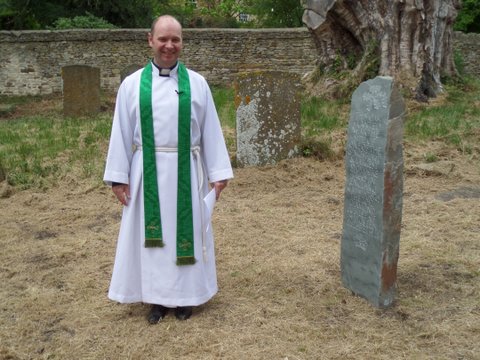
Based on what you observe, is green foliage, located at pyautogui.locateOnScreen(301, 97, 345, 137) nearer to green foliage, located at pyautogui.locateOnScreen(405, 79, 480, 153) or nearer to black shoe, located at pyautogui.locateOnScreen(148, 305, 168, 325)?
green foliage, located at pyautogui.locateOnScreen(405, 79, 480, 153)

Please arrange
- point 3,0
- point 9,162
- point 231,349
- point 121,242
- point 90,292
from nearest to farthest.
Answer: point 231,349
point 121,242
point 90,292
point 9,162
point 3,0

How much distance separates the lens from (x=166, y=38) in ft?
11.6

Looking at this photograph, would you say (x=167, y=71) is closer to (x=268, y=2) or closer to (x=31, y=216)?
(x=31, y=216)

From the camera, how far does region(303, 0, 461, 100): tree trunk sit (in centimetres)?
1055

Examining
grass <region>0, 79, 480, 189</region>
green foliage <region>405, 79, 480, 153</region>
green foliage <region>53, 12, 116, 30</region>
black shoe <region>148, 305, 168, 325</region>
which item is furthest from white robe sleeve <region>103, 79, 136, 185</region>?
green foliage <region>53, 12, 116, 30</region>

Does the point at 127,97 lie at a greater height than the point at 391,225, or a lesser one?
greater

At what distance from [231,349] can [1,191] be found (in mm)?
4659

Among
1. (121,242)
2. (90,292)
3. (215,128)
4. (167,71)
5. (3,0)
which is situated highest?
(3,0)

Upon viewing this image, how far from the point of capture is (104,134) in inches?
382

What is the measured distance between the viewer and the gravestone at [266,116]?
753 cm

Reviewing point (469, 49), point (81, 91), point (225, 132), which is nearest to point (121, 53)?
point (81, 91)

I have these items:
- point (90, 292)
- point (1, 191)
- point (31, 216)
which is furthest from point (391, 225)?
point (1, 191)

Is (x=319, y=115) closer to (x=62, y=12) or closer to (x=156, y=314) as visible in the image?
(x=156, y=314)

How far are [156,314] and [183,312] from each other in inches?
7.1
